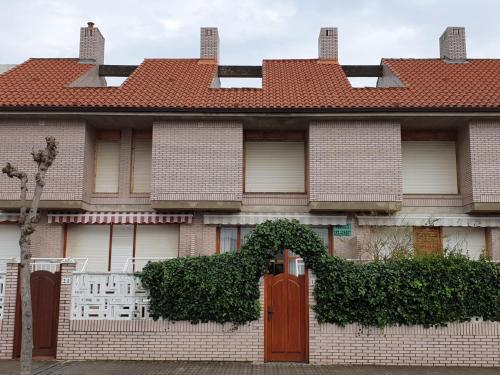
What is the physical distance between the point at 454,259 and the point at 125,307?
8.19m

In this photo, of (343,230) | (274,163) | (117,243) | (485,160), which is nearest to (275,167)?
(274,163)

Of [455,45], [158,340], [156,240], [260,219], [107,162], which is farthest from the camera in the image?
[455,45]

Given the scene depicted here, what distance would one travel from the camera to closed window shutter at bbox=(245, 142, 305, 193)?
1719cm

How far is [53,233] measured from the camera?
16.5 m

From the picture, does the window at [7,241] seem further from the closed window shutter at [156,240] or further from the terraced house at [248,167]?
the closed window shutter at [156,240]

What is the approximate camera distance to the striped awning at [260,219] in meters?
16.2

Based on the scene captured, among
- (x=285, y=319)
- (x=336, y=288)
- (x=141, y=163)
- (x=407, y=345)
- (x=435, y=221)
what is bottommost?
(x=407, y=345)

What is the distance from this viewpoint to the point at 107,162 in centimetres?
1744

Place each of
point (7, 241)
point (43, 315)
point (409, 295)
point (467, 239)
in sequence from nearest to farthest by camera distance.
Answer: point (409, 295) → point (43, 315) → point (7, 241) → point (467, 239)

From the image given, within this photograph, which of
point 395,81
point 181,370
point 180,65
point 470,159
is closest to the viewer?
point 181,370

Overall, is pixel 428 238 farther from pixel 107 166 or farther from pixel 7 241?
pixel 7 241

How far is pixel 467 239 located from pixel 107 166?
42.5ft

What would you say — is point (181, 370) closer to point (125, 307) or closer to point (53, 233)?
point (125, 307)

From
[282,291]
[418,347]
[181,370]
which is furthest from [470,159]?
[181,370]
